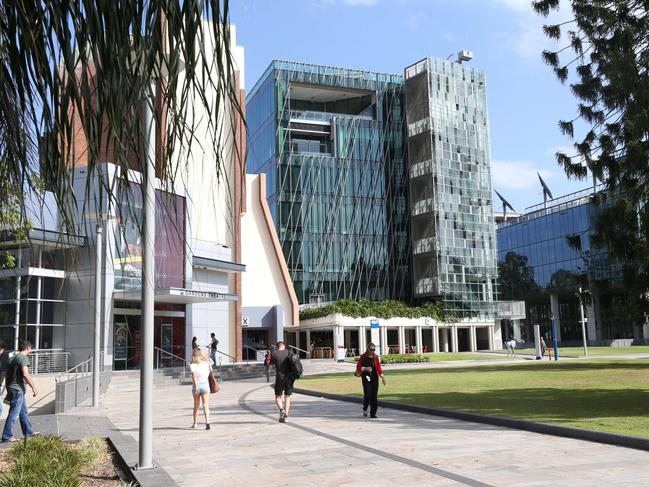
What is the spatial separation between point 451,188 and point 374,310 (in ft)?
58.8

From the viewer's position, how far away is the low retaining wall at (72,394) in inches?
739

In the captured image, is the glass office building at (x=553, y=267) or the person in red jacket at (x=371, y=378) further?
the glass office building at (x=553, y=267)

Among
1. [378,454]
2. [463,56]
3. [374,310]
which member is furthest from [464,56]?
[378,454]

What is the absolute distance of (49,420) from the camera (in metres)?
15.6

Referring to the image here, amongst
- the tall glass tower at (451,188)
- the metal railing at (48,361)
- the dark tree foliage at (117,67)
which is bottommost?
the metal railing at (48,361)

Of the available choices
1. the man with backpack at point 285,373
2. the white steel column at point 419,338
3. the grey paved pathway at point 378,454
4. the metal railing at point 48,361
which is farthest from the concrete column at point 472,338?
the man with backpack at point 285,373

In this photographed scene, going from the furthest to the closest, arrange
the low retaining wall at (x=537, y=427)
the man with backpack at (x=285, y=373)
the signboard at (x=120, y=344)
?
the signboard at (x=120, y=344) < the man with backpack at (x=285, y=373) < the low retaining wall at (x=537, y=427)

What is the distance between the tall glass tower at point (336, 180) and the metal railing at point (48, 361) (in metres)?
39.2

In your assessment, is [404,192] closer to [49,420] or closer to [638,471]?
[49,420]

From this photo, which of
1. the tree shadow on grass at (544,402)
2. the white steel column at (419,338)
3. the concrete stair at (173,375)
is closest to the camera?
the tree shadow on grass at (544,402)

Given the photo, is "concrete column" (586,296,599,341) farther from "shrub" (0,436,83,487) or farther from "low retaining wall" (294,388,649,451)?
"shrub" (0,436,83,487)

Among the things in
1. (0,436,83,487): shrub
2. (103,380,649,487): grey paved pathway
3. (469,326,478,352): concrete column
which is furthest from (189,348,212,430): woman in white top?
(469,326,478,352): concrete column

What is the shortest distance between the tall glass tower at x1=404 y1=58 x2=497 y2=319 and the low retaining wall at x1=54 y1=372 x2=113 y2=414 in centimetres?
5031

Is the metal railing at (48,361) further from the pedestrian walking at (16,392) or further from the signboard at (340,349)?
the signboard at (340,349)
